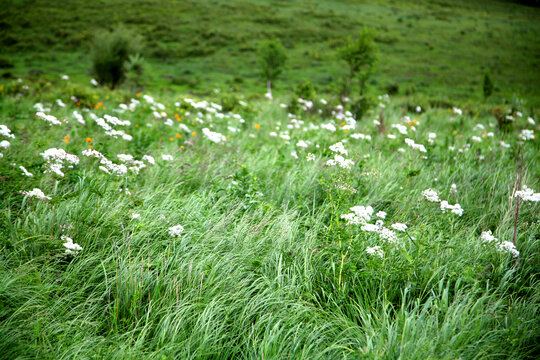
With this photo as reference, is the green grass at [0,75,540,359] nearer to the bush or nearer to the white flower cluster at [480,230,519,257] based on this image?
the white flower cluster at [480,230,519,257]

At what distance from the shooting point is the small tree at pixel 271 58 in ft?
74.9

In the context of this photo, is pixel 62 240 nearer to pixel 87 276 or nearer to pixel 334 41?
pixel 87 276

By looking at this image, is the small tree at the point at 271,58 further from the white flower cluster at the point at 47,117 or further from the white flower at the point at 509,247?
the white flower at the point at 509,247

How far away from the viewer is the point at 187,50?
35.7m

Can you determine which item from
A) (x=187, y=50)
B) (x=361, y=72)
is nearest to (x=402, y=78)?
(x=361, y=72)

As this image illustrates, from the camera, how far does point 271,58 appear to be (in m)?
23.1

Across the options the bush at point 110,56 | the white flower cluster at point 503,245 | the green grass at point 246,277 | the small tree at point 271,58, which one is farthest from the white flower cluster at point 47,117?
the bush at point 110,56

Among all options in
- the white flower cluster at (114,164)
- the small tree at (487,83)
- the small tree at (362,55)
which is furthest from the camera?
the small tree at (487,83)

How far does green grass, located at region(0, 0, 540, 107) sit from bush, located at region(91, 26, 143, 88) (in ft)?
7.01

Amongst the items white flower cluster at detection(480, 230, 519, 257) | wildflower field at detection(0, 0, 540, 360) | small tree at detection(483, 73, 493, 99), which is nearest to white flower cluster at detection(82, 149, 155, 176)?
wildflower field at detection(0, 0, 540, 360)

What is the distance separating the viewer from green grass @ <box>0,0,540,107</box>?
1085 inches

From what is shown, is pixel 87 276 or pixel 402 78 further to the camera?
pixel 402 78

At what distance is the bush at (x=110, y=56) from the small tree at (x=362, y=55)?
17.2 metres

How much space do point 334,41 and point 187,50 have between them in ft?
59.5
